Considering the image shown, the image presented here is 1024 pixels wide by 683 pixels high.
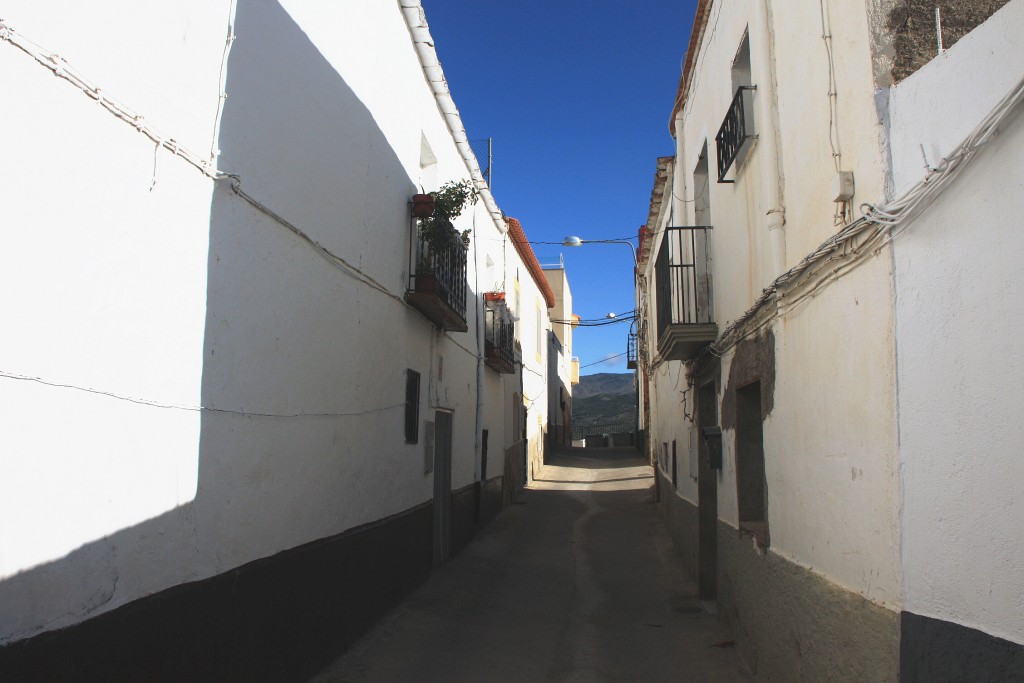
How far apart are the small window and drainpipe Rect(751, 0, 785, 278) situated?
449cm

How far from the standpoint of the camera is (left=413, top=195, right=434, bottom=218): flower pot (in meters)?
8.80


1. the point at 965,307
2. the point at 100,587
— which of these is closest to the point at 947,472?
the point at 965,307

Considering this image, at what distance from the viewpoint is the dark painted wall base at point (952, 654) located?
279 cm

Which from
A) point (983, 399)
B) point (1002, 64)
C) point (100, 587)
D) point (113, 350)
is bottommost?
point (100, 587)

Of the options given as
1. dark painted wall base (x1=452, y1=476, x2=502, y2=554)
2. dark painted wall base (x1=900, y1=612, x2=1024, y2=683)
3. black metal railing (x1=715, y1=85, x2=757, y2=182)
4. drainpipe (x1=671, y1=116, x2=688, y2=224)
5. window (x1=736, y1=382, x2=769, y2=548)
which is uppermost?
drainpipe (x1=671, y1=116, x2=688, y2=224)

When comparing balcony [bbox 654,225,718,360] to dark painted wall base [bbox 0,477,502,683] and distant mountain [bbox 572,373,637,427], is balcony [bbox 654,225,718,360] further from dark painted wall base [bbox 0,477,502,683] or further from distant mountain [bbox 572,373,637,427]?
distant mountain [bbox 572,373,637,427]

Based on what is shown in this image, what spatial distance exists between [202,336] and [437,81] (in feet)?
21.6

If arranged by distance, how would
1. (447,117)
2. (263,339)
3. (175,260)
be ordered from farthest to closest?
1. (447,117)
2. (263,339)
3. (175,260)

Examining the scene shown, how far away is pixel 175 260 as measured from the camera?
4.14 meters

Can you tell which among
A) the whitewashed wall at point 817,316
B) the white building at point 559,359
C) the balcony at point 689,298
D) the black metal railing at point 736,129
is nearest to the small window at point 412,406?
the balcony at point 689,298

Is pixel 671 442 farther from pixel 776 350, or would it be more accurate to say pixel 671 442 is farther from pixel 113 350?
pixel 113 350

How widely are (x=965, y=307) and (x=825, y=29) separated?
1974 millimetres

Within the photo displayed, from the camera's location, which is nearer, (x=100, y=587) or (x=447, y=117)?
(x=100, y=587)

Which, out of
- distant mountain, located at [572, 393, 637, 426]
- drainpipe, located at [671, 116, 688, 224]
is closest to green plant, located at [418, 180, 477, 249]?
drainpipe, located at [671, 116, 688, 224]
